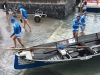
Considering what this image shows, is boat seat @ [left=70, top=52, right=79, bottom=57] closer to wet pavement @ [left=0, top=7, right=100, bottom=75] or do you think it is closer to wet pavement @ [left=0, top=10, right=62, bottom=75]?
wet pavement @ [left=0, top=7, right=100, bottom=75]

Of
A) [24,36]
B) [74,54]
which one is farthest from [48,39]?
[74,54]

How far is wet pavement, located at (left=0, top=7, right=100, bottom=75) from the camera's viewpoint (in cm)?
902

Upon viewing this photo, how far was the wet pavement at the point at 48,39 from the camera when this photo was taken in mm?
9023

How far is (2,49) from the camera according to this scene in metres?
11.1

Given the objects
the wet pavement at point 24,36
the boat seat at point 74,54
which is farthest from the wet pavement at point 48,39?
the boat seat at point 74,54

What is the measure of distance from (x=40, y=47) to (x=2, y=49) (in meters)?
2.93

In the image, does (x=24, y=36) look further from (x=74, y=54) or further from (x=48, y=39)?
(x=74, y=54)

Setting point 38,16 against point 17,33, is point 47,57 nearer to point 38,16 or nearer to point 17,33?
point 17,33

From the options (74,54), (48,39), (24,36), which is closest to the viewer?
(74,54)

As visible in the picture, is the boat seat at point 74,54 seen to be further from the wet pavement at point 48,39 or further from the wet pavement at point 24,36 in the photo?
the wet pavement at point 24,36

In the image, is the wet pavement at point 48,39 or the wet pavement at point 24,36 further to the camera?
the wet pavement at point 24,36

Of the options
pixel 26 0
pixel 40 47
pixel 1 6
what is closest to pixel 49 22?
pixel 26 0

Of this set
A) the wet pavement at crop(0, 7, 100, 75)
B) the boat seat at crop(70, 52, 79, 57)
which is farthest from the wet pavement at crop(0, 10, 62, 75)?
the boat seat at crop(70, 52, 79, 57)

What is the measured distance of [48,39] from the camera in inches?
484
